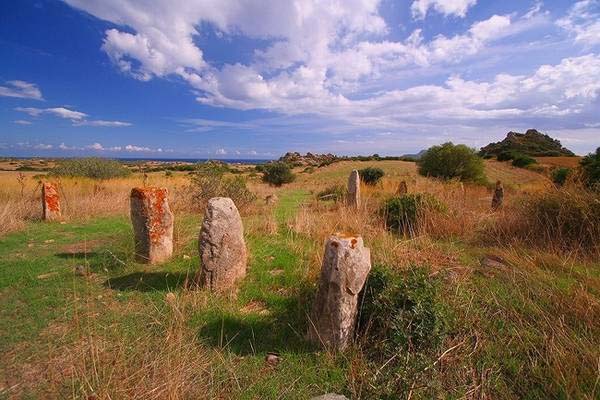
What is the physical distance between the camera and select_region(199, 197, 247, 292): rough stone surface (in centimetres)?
445

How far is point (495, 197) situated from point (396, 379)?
1024 cm

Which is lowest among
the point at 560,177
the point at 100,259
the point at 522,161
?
the point at 100,259

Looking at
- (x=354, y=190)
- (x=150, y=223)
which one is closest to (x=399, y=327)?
(x=150, y=223)

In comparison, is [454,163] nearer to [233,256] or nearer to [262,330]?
[233,256]

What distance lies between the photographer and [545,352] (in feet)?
9.72

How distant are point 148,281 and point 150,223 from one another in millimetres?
1198

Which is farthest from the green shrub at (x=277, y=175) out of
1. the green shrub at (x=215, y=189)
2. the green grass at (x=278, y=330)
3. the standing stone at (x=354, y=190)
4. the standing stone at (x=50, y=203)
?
the green grass at (x=278, y=330)

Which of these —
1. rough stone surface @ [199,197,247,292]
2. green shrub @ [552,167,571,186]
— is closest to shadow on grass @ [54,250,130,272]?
rough stone surface @ [199,197,247,292]

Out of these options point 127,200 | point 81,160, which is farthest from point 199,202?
point 81,160

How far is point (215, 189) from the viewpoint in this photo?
1171cm

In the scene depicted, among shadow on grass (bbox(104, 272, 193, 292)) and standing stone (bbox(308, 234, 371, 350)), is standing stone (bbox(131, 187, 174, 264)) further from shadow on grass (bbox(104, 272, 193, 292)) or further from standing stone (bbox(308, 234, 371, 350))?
standing stone (bbox(308, 234, 371, 350))

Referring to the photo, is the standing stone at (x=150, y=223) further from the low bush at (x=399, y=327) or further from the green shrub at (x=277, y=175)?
the green shrub at (x=277, y=175)

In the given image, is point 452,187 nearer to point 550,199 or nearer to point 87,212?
point 550,199

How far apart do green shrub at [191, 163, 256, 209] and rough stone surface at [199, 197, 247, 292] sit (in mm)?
6892
